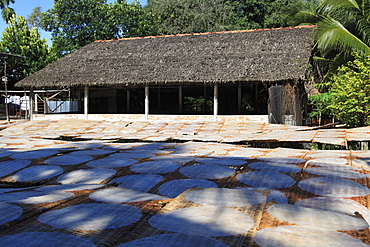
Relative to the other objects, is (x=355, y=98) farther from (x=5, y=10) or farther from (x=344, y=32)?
(x=5, y=10)

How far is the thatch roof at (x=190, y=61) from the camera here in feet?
33.2

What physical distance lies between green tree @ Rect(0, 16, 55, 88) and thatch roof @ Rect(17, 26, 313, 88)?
21.9ft

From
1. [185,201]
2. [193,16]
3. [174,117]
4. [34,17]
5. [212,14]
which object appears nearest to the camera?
[185,201]

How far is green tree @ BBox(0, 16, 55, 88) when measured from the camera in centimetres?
1870

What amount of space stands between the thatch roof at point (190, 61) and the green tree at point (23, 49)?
668 centimetres

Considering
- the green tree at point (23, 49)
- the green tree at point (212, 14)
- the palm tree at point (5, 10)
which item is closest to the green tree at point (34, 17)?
the palm tree at point (5, 10)

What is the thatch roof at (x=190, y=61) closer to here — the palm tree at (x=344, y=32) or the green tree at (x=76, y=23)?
the palm tree at (x=344, y=32)

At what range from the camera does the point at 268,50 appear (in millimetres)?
11234


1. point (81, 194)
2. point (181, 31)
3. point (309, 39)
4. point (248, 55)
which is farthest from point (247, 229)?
point (181, 31)

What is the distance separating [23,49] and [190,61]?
1247 centimetres

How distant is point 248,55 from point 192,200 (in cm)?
1023

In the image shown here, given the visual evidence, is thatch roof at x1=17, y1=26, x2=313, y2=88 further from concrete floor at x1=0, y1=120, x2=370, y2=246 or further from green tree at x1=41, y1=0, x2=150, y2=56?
concrete floor at x1=0, y1=120, x2=370, y2=246

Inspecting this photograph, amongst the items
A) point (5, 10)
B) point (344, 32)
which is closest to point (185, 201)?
point (344, 32)

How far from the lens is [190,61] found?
11461 millimetres
